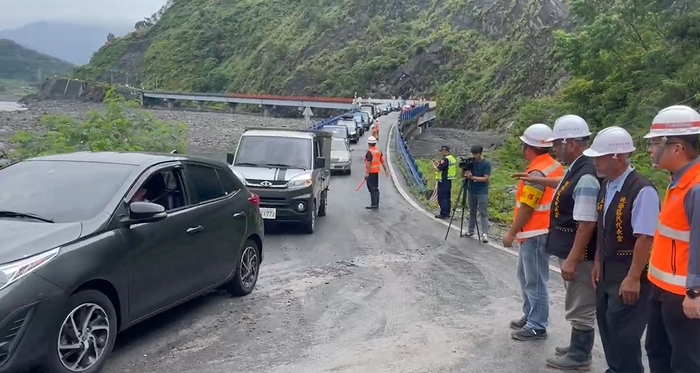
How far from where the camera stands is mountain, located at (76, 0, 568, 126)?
6969 centimetres

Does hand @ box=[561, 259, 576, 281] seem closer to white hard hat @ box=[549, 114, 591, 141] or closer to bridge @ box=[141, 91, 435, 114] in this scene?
white hard hat @ box=[549, 114, 591, 141]

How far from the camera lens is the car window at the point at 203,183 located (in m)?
7.21

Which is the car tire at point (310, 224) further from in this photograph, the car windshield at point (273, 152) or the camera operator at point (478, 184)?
the camera operator at point (478, 184)

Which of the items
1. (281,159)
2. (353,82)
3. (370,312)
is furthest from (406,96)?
(370,312)

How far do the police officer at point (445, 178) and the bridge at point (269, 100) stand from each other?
52897 millimetres

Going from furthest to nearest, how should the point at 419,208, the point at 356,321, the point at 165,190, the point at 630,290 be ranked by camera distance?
the point at 419,208 → the point at 356,321 → the point at 165,190 → the point at 630,290

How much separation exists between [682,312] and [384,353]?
2.68 metres

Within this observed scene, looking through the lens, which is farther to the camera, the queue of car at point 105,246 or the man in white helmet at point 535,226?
the man in white helmet at point 535,226

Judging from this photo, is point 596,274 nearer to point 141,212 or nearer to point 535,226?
Answer: point 535,226

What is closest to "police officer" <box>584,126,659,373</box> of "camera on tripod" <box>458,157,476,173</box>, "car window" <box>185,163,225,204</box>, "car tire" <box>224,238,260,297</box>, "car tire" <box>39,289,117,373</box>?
"car tire" <box>39,289,117,373</box>

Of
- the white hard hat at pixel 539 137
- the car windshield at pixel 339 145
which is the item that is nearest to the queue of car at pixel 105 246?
the white hard hat at pixel 539 137

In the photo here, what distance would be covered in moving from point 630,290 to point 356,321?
3106mm

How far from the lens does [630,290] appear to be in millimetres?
4758

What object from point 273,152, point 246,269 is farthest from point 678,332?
point 273,152
